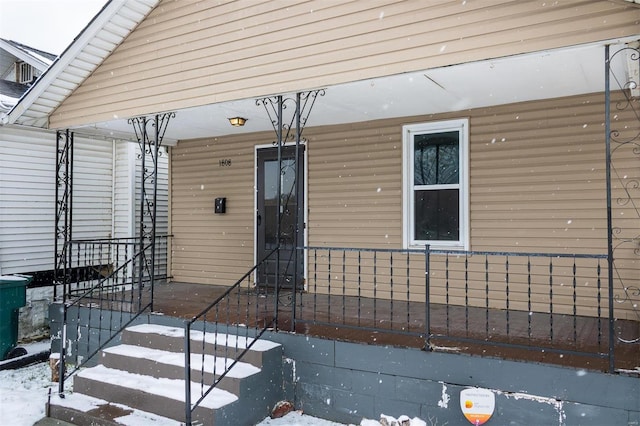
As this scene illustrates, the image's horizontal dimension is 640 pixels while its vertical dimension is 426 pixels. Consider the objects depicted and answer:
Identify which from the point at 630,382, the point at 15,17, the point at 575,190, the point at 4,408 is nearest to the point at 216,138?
the point at 4,408

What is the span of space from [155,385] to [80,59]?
481 cm

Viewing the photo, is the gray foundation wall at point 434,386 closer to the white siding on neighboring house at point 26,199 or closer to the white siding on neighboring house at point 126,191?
the white siding on neighboring house at point 26,199

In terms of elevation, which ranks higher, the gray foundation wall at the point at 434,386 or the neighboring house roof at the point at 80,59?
the neighboring house roof at the point at 80,59

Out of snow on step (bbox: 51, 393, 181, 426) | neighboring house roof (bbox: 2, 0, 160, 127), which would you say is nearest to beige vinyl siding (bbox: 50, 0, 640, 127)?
neighboring house roof (bbox: 2, 0, 160, 127)

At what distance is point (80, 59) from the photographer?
7.03 metres

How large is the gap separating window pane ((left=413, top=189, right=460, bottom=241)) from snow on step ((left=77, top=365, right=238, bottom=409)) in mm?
3397

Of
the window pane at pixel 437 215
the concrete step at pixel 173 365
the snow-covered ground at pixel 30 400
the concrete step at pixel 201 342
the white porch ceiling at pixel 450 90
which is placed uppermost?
the white porch ceiling at pixel 450 90

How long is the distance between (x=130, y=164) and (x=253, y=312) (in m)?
5.36

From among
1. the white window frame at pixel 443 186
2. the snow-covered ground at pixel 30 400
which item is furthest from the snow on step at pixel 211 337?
the white window frame at pixel 443 186

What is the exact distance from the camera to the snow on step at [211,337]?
4.93 metres

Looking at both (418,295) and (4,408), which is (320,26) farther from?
(4,408)

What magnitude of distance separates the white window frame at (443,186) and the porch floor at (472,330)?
825mm

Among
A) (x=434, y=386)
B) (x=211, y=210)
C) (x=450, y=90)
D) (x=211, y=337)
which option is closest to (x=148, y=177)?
(x=211, y=210)

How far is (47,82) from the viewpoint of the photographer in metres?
7.14
